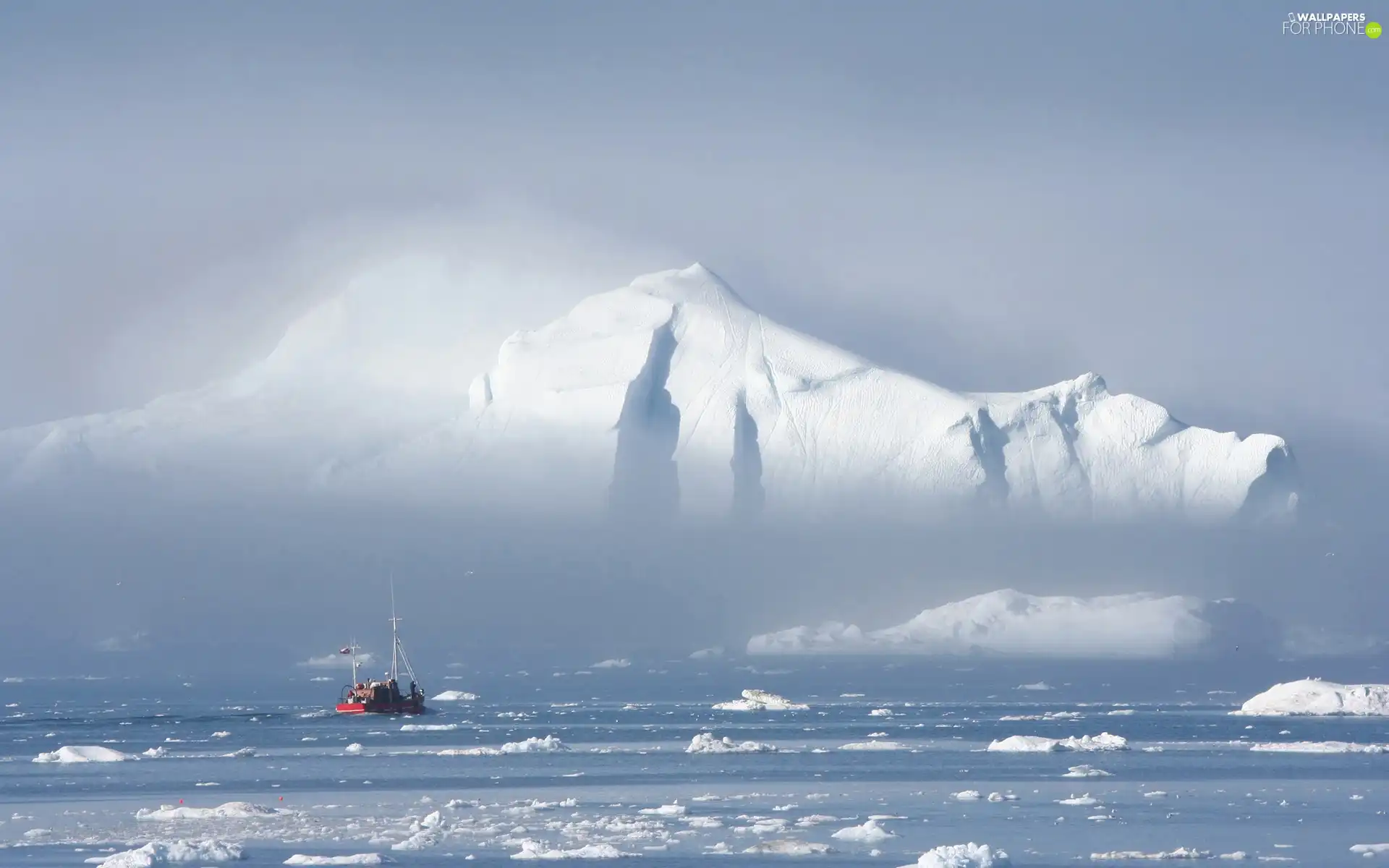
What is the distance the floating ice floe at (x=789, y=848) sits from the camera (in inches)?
2180

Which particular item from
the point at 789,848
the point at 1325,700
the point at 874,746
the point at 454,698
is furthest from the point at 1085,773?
the point at 454,698

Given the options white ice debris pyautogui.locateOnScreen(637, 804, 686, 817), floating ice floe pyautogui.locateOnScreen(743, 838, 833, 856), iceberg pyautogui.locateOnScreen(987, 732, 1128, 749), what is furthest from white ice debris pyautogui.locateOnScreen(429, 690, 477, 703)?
floating ice floe pyautogui.locateOnScreen(743, 838, 833, 856)

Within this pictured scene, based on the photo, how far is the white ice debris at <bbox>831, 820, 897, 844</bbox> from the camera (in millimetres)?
57688

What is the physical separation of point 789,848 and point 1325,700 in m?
69.9

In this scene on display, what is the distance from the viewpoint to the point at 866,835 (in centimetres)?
5794

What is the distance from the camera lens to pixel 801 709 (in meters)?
139

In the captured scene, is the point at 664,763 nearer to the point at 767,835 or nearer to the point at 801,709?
the point at 767,835

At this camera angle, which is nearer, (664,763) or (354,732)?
(664,763)

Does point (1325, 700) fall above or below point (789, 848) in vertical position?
above

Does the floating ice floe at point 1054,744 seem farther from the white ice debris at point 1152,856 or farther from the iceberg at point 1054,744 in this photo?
the white ice debris at point 1152,856

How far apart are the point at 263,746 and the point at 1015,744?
41092 mm

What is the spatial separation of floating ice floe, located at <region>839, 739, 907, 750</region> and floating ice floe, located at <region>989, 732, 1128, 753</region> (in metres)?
5.51

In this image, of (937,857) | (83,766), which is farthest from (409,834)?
(83,766)

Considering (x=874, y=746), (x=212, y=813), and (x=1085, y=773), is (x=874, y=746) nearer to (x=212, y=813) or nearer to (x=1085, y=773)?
(x=1085, y=773)
